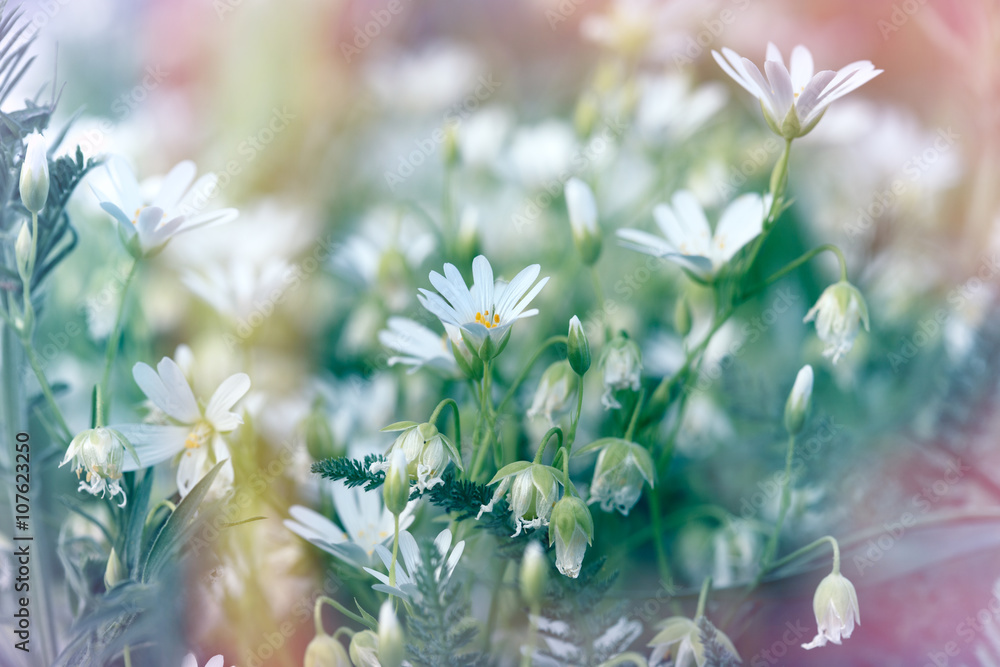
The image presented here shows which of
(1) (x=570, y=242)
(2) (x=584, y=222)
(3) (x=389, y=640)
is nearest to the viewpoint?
(3) (x=389, y=640)

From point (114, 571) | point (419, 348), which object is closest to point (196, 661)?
point (114, 571)

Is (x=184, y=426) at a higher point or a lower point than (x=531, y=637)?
higher

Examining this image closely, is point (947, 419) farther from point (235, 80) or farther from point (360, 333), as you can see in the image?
point (235, 80)

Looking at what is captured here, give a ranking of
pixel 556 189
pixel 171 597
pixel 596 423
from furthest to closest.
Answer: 1. pixel 556 189
2. pixel 596 423
3. pixel 171 597

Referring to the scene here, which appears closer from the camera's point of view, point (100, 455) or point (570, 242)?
point (100, 455)

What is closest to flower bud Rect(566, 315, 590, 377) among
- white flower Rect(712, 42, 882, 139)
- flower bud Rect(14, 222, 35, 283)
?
white flower Rect(712, 42, 882, 139)

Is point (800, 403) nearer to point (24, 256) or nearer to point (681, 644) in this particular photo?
point (681, 644)

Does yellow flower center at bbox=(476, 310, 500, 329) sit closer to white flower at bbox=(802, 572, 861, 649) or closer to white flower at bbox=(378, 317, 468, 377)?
white flower at bbox=(378, 317, 468, 377)

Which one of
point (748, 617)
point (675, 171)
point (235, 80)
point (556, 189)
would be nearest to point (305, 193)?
point (235, 80)
